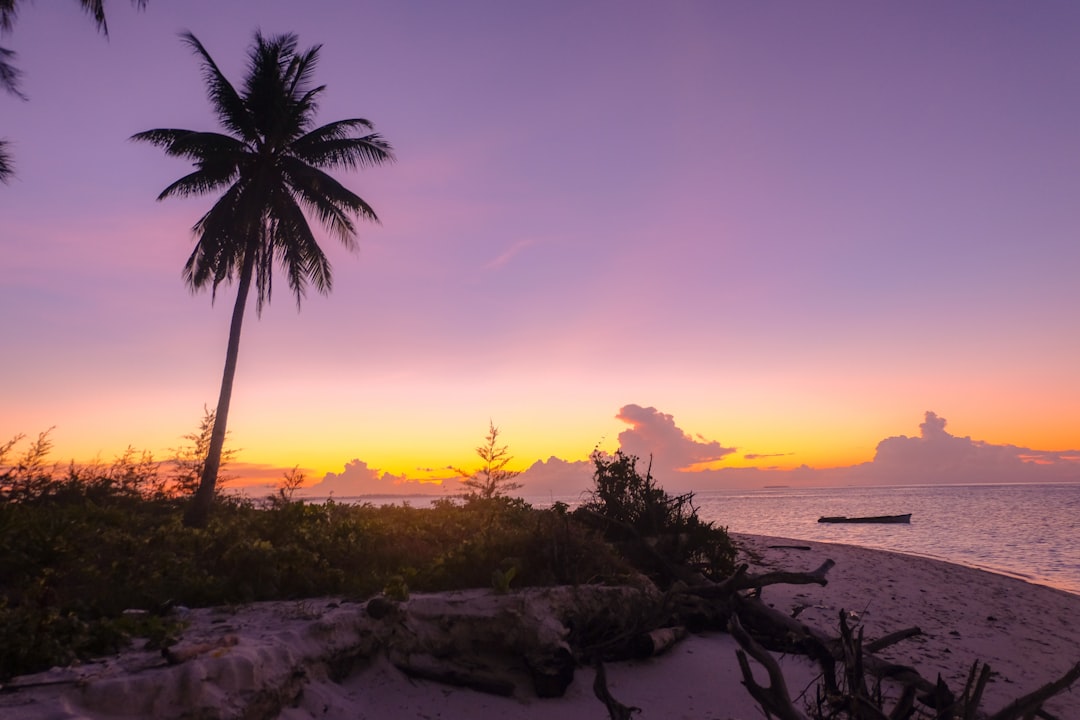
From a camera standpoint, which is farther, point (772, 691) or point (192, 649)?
point (192, 649)

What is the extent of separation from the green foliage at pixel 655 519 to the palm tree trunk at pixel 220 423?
33.0ft

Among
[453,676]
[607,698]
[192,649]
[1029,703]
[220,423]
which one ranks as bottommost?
[453,676]

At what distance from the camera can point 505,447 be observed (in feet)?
57.1

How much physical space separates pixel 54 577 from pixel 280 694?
4.69 metres

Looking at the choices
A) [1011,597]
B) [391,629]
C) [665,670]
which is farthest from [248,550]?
[1011,597]

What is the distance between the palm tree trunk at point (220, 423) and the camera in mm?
15344

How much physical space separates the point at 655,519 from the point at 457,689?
6754mm

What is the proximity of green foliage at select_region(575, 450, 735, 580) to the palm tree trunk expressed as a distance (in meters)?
10.1

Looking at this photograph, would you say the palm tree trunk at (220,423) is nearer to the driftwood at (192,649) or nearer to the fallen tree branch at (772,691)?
the driftwood at (192,649)

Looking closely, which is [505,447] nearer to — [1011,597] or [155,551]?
[155,551]

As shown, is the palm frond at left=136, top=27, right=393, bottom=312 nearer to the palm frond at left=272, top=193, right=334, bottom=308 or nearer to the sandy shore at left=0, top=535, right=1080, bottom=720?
the palm frond at left=272, top=193, right=334, bottom=308

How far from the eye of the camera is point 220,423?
17.0 metres

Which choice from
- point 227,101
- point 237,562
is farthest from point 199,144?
point 237,562

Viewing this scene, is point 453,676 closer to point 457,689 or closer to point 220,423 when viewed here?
point 457,689
